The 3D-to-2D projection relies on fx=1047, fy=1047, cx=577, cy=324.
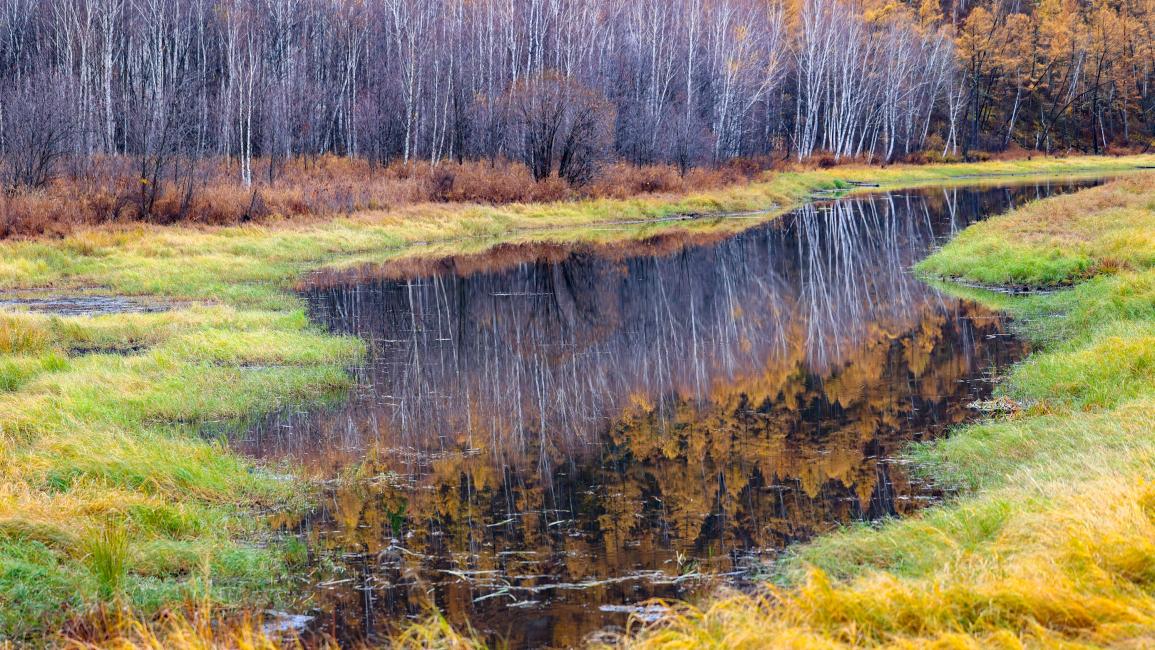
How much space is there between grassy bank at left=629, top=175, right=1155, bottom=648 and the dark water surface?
0.81 m

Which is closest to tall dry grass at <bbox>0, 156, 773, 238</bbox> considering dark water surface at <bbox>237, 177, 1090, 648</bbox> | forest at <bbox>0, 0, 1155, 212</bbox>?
forest at <bbox>0, 0, 1155, 212</bbox>

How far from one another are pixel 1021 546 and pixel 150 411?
32.3ft

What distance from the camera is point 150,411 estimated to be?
12.4 m

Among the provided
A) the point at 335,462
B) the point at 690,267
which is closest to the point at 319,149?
the point at 690,267

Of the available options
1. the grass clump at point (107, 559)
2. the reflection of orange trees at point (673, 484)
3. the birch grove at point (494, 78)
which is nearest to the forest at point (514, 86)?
the birch grove at point (494, 78)

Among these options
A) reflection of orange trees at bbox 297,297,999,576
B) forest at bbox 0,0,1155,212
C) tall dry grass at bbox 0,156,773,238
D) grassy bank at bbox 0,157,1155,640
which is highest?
forest at bbox 0,0,1155,212

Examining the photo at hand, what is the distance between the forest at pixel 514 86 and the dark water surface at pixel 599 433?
1573 cm

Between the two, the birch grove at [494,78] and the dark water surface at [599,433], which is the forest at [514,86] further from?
the dark water surface at [599,433]

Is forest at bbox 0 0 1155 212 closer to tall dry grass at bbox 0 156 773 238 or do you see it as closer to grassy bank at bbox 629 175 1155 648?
tall dry grass at bbox 0 156 773 238

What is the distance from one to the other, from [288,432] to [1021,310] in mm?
13472

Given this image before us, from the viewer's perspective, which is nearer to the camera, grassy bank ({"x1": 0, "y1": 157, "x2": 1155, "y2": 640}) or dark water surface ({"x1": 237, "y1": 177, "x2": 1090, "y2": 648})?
grassy bank ({"x1": 0, "y1": 157, "x2": 1155, "y2": 640})

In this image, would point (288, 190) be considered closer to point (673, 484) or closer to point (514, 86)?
point (514, 86)

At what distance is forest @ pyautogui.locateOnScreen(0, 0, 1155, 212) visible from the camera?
38.2 meters

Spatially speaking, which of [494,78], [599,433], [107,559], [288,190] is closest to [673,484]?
[599,433]
